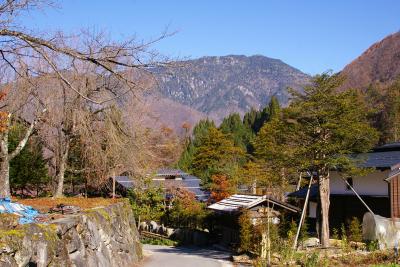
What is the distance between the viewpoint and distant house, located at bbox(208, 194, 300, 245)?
20078 millimetres

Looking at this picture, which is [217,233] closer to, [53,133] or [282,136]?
[282,136]

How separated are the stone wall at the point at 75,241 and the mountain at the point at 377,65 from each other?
78137mm

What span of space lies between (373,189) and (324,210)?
3953 millimetres

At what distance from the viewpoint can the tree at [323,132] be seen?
58.6 ft

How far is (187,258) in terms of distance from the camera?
763 inches

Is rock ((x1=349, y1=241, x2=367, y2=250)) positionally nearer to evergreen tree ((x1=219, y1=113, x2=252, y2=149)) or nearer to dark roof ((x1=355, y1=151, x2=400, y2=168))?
dark roof ((x1=355, y1=151, x2=400, y2=168))

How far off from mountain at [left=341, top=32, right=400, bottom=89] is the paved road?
72.1 m

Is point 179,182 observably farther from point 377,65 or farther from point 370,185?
Result: point 377,65

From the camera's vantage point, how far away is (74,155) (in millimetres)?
21312

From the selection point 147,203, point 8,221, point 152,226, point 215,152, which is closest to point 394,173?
point 8,221

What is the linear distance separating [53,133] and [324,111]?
1083 cm

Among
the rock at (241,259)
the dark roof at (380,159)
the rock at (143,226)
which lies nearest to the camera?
the rock at (241,259)

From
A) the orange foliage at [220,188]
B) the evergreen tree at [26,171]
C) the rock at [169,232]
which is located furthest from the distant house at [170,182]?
the evergreen tree at [26,171]

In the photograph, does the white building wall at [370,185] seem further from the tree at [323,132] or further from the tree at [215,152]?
the tree at [215,152]
